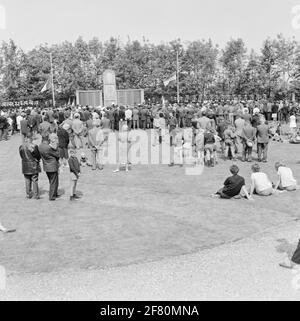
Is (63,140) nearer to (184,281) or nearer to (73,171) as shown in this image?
(73,171)

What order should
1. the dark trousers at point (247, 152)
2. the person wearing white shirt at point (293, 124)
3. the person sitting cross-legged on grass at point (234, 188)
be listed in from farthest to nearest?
the person wearing white shirt at point (293, 124) → the dark trousers at point (247, 152) → the person sitting cross-legged on grass at point (234, 188)

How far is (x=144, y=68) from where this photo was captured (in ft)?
157

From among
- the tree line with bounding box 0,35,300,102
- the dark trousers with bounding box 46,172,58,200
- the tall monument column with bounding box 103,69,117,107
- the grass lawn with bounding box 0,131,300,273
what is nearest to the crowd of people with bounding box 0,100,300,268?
the dark trousers with bounding box 46,172,58,200

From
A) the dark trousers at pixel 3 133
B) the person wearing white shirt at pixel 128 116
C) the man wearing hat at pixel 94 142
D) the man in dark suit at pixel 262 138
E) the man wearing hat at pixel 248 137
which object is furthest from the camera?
the person wearing white shirt at pixel 128 116

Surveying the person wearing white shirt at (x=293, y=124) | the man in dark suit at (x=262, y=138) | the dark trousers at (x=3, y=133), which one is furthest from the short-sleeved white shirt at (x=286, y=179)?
the dark trousers at (x=3, y=133)

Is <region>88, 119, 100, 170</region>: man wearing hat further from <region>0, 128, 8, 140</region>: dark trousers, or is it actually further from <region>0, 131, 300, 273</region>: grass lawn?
<region>0, 128, 8, 140</region>: dark trousers

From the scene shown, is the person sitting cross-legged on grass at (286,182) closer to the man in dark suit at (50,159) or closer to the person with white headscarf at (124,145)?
the person with white headscarf at (124,145)

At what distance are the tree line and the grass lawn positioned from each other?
31322 millimetres

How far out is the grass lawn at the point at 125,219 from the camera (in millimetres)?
9141

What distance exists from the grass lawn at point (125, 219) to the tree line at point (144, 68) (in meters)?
31.3

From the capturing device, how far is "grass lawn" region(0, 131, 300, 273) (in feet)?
30.0

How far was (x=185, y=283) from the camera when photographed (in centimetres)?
759

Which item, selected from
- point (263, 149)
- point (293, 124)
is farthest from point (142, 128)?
point (263, 149)
